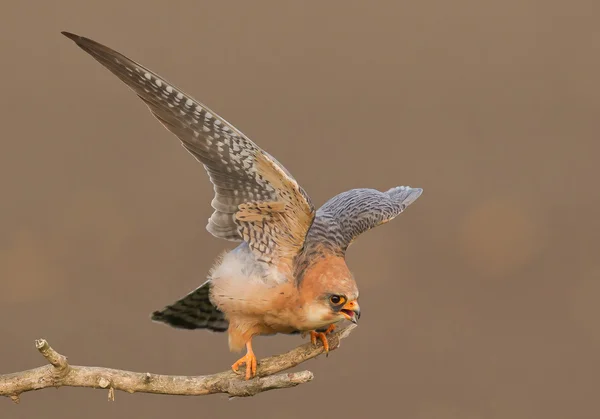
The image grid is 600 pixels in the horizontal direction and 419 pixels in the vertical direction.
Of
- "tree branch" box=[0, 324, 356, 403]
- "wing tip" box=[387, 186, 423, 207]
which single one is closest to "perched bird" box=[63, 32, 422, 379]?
"tree branch" box=[0, 324, 356, 403]

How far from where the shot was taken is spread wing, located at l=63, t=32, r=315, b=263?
3518 millimetres

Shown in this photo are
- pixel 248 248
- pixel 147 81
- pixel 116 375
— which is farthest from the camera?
pixel 248 248

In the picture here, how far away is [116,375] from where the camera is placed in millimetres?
3773

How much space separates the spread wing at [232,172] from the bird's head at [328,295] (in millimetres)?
180

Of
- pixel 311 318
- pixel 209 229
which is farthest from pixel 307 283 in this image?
pixel 209 229

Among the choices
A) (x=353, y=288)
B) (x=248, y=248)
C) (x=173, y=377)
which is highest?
(x=248, y=248)

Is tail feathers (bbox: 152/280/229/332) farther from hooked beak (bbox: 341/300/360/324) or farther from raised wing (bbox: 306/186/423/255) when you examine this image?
hooked beak (bbox: 341/300/360/324)

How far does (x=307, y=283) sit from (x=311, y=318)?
0.15m

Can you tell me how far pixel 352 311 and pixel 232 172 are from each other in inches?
30.9

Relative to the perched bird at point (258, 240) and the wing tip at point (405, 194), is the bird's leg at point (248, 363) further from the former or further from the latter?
the wing tip at point (405, 194)

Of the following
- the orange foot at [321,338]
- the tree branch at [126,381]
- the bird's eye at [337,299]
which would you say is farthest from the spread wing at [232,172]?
the tree branch at [126,381]

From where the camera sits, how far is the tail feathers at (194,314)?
4.30 m

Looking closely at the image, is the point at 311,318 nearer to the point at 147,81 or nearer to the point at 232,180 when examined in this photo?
the point at 232,180

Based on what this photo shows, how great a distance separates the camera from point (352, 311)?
3.85 meters
